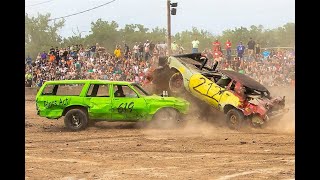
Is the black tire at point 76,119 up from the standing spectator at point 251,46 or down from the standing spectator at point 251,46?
down

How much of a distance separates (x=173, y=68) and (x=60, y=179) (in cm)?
815

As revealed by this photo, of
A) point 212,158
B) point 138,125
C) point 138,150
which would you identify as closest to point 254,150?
point 212,158

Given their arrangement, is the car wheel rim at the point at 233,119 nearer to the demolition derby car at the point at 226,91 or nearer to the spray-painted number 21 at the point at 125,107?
the demolition derby car at the point at 226,91

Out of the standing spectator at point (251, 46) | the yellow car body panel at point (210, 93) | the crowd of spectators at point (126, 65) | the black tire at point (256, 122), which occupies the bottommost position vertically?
the black tire at point (256, 122)

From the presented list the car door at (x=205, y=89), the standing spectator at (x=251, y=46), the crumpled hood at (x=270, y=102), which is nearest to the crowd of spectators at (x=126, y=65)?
the standing spectator at (x=251, y=46)

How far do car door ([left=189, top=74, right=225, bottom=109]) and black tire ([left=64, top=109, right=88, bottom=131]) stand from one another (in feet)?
10.8

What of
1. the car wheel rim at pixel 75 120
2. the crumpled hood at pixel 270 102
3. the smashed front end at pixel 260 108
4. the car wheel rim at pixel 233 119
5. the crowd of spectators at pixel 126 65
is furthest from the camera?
the crowd of spectators at pixel 126 65

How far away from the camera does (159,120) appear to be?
14102 mm

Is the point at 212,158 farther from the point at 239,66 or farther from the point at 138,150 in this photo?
the point at 239,66

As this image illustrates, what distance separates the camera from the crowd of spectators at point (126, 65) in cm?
2556

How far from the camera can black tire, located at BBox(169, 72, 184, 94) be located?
49.4ft

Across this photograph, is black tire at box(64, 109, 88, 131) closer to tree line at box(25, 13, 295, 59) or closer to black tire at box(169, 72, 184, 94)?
black tire at box(169, 72, 184, 94)

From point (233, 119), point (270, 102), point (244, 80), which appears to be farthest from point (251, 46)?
point (233, 119)

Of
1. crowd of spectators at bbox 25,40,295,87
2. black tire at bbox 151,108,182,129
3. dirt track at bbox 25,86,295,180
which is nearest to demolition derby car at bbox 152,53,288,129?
dirt track at bbox 25,86,295,180
